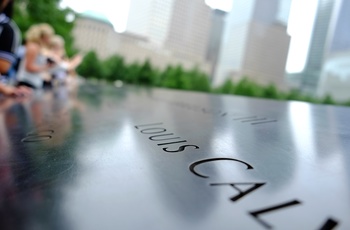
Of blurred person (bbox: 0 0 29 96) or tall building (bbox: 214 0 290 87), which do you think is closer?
blurred person (bbox: 0 0 29 96)

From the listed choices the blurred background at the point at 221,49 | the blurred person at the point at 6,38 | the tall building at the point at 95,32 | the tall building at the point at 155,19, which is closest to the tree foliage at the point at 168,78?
the blurred background at the point at 221,49

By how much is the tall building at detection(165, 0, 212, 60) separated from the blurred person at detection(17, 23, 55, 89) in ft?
95.7

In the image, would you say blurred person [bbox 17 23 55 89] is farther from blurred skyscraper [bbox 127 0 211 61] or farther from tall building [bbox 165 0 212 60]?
tall building [bbox 165 0 212 60]

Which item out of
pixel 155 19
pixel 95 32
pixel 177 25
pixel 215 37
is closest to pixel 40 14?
pixel 95 32

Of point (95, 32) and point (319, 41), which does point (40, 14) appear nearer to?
point (319, 41)

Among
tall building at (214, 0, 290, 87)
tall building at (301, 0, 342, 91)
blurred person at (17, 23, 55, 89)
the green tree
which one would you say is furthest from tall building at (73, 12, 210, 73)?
blurred person at (17, 23, 55, 89)

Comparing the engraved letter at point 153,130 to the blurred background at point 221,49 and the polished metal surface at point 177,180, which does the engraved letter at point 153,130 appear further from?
the blurred background at point 221,49

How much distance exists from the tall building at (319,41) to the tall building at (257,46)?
5.90 meters

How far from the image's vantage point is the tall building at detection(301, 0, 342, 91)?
58.8 feet

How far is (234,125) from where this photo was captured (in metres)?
0.68

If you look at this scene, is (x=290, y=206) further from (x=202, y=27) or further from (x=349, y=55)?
(x=202, y=27)

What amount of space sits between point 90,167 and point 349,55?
58.9ft

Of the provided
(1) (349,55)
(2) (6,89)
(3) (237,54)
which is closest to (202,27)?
(3) (237,54)

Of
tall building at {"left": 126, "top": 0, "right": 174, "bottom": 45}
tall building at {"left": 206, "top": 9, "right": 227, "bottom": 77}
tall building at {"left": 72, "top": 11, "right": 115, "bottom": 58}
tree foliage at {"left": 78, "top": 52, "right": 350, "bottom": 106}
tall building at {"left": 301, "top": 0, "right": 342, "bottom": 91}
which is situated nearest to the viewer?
tree foliage at {"left": 78, "top": 52, "right": 350, "bottom": 106}
